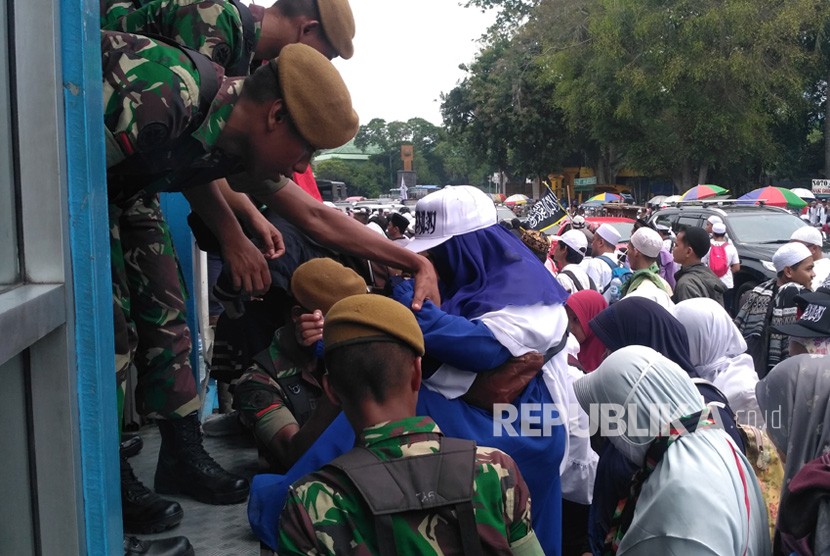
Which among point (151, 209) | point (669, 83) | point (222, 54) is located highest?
point (669, 83)

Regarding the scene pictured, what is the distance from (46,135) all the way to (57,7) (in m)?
0.17

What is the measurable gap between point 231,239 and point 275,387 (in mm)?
560

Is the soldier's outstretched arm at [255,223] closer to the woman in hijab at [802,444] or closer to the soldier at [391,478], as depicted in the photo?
the soldier at [391,478]

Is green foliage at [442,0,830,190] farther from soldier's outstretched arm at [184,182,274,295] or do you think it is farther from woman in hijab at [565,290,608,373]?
soldier's outstretched arm at [184,182,274,295]

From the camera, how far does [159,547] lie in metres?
2.08

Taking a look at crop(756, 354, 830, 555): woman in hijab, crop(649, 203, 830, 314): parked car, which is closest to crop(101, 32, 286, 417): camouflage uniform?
crop(756, 354, 830, 555): woman in hijab

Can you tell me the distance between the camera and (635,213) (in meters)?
24.3

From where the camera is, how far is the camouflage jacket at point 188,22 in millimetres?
2168

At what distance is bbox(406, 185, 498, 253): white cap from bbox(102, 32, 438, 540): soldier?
4.7 inches

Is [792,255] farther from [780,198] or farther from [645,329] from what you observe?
[780,198]

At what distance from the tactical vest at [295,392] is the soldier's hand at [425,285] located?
0.64m

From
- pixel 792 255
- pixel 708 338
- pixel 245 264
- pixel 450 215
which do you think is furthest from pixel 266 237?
pixel 792 255

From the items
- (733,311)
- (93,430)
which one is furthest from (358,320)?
(733,311)

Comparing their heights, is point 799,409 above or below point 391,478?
below
